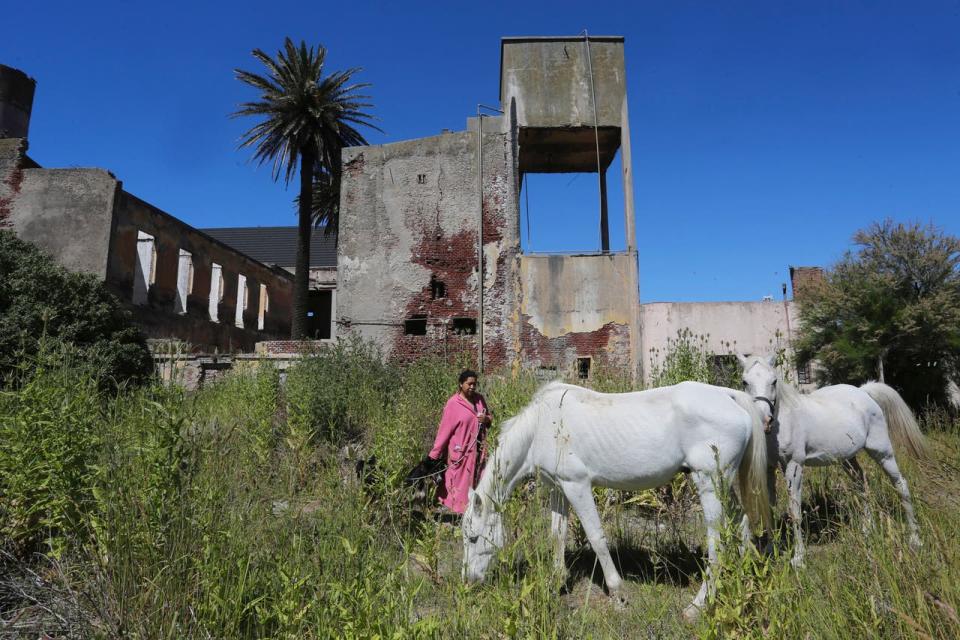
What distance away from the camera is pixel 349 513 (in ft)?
11.6

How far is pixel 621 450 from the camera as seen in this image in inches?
164

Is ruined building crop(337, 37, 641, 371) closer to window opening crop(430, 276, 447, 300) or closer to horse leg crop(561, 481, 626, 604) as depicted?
window opening crop(430, 276, 447, 300)

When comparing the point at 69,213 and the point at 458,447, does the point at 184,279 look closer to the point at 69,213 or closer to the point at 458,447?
the point at 69,213

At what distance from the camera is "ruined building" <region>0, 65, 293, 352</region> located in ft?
55.4

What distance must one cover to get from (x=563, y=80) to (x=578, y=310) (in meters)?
6.93

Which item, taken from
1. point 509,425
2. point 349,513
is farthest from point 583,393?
point 349,513

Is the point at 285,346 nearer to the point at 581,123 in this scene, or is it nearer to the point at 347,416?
the point at 347,416

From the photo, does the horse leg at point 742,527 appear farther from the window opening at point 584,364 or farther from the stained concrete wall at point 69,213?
the stained concrete wall at point 69,213

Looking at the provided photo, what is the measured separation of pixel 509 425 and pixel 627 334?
37.4ft

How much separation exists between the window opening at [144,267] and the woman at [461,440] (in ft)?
54.4

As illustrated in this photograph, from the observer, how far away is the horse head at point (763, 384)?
14.9ft

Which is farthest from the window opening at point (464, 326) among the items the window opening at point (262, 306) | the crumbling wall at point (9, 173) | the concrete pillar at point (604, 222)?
the window opening at point (262, 306)

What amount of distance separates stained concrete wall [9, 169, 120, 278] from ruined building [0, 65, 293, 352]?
0.10ft

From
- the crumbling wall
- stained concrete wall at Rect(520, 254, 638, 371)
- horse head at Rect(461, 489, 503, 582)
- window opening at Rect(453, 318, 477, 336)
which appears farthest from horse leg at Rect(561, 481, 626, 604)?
the crumbling wall
